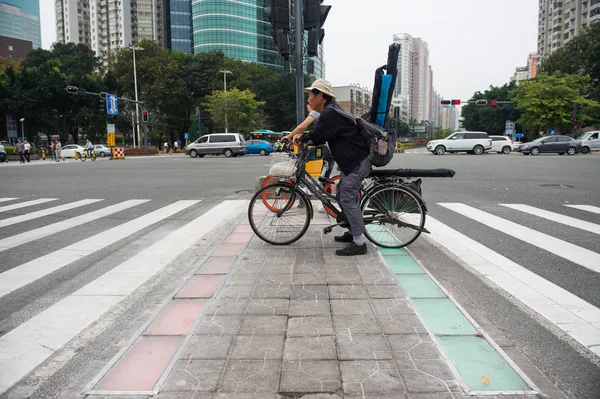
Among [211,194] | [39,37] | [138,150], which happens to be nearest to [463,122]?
[138,150]

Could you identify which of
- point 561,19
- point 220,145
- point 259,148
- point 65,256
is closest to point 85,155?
point 220,145

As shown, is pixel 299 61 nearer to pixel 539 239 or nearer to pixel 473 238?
pixel 473 238

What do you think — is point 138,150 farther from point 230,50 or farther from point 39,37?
point 39,37

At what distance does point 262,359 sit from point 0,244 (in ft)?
15.6

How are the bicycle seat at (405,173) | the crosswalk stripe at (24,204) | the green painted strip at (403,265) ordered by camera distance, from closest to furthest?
the green painted strip at (403,265)
the bicycle seat at (405,173)
the crosswalk stripe at (24,204)

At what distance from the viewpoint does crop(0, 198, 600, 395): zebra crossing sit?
302 centimetres

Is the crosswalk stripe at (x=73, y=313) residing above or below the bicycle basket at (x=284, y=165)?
below

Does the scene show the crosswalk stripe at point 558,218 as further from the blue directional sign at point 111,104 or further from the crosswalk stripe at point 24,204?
the blue directional sign at point 111,104

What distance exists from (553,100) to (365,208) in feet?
165

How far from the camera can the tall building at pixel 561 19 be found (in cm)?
7981

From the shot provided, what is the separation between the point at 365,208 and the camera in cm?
505

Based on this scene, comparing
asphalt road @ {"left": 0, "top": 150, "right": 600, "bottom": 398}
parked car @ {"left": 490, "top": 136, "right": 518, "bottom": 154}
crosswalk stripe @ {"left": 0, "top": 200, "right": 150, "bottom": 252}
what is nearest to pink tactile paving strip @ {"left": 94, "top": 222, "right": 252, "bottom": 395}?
asphalt road @ {"left": 0, "top": 150, "right": 600, "bottom": 398}

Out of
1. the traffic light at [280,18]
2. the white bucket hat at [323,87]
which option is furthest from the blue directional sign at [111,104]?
the white bucket hat at [323,87]

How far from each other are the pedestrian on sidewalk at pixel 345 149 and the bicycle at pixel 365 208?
10.7 inches
